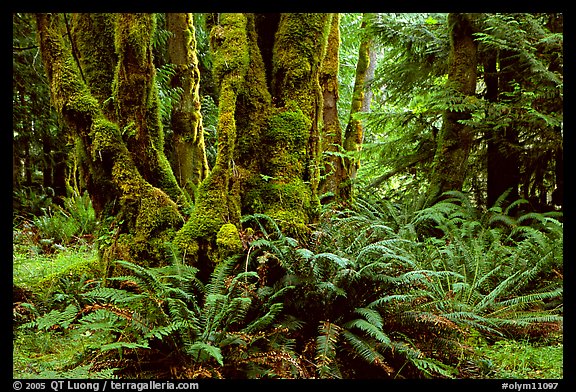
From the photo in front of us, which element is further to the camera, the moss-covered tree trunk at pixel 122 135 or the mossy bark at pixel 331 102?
the mossy bark at pixel 331 102

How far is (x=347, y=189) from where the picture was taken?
8.59m

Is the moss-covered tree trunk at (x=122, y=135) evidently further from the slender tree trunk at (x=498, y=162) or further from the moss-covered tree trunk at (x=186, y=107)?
the slender tree trunk at (x=498, y=162)

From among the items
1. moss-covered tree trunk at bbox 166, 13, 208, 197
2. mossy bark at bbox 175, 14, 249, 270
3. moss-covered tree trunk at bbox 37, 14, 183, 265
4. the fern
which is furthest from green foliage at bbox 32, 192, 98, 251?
the fern

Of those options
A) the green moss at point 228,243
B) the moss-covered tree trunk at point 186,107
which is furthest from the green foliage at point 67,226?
the green moss at point 228,243

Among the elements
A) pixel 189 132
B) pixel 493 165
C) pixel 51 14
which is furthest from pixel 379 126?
pixel 51 14

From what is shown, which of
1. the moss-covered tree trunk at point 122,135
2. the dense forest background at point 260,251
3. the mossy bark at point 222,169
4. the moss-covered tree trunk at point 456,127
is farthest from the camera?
the moss-covered tree trunk at point 456,127

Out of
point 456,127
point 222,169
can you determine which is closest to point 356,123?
point 456,127

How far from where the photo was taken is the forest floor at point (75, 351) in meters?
3.32

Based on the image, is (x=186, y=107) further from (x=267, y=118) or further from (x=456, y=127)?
(x=456, y=127)

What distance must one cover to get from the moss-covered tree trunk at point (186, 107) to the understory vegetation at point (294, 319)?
372cm

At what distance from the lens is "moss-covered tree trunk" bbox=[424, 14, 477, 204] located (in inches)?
321

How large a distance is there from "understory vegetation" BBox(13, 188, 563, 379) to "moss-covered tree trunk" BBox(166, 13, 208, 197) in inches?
147

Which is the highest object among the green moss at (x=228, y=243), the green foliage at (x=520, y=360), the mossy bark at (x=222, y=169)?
the mossy bark at (x=222, y=169)
